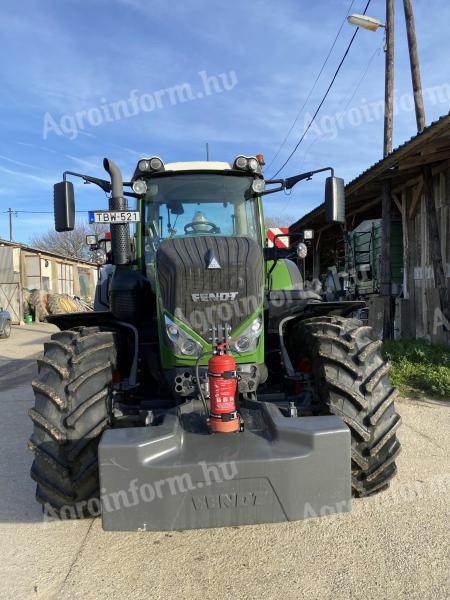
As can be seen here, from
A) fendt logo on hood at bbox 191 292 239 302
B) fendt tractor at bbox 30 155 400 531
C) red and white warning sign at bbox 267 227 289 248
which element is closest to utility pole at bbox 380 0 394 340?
red and white warning sign at bbox 267 227 289 248

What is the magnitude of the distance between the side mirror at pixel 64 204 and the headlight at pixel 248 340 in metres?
1.44

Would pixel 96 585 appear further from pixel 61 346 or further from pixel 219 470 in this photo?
pixel 61 346

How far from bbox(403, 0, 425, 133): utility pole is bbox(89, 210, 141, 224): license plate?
837 centimetres

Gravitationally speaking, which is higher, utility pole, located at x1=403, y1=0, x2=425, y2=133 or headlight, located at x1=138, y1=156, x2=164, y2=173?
utility pole, located at x1=403, y1=0, x2=425, y2=133

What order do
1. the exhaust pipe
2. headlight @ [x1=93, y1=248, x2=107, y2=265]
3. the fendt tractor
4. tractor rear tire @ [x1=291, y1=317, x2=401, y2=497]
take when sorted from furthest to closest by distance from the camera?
headlight @ [x1=93, y1=248, x2=107, y2=265], the exhaust pipe, tractor rear tire @ [x1=291, y1=317, x2=401, y2=497], the fendt tractor

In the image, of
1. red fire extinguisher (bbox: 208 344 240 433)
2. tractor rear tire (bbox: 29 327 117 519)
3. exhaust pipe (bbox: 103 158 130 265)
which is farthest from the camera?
exhaust pipe (bbox: 103 158 130 265)

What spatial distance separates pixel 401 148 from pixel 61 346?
6125 millimetres

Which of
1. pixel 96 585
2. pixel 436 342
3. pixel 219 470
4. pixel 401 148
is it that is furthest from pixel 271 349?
pixel 436 342

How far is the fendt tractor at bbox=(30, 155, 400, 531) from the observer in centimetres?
237

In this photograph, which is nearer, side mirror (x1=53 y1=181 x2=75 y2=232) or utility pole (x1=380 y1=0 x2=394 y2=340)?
side mirror (x1=53 y1=181 x2=75 y2=232)

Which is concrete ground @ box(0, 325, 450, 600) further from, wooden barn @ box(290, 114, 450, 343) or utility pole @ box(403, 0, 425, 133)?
utility pole @ box(403, 0, 425, 133)

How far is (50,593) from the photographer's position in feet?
8.26

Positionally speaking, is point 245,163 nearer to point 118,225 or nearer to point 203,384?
point 118,225

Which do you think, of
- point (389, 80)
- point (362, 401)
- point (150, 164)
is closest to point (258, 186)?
point (150, 164)
